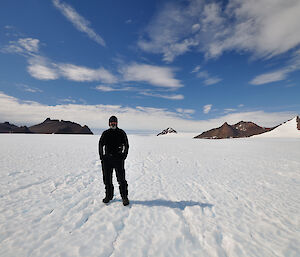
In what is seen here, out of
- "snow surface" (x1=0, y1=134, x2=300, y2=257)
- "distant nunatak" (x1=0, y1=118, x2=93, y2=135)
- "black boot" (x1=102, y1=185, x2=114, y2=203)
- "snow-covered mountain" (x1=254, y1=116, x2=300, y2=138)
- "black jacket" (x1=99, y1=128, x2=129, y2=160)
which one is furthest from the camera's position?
"distant nunatak" (x1=0, y1=118, x2=93, y2=135)

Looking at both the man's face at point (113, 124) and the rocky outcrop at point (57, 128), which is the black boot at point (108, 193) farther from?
the rocky outcrop at point (57, 128)

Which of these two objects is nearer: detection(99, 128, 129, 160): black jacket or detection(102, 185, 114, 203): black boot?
detection(99, 128, 129, 160): black jacket

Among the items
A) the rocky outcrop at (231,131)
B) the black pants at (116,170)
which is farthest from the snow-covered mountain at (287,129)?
the black pants at (116,170)

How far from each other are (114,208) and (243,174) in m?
7.49

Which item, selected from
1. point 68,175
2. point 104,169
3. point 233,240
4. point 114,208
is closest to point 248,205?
point 233,240

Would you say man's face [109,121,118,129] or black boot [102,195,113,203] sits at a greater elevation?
man's face [109,121,118,129]

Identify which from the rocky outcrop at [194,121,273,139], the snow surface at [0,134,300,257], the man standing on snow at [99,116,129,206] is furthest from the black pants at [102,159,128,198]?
the rocky outcrop at [194,121,273,139]

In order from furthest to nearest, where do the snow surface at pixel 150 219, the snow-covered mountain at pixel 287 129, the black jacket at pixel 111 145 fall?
the snow-covered mountain at pixel 287 129
the black jacket at pixel 111 145
the snow surface at pixel 150 219

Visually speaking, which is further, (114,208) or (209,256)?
(114,208)

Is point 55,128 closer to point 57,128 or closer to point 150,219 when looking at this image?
point 57,128

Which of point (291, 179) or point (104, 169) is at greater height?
point (104, 169)

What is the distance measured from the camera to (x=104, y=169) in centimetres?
451

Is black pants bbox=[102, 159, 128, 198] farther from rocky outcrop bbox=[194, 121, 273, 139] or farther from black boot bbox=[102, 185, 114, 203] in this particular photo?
rocky outcrop bbox=[194, 121, 273, 139]

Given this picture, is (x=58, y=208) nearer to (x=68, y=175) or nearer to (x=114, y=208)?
(x=114, y=208)
